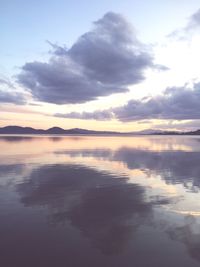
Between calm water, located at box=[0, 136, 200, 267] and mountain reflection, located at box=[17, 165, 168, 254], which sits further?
mountain reflection, located at box=[17, 165, 168, 254]

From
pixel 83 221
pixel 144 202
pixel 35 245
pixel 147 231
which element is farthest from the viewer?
pixel 144 202

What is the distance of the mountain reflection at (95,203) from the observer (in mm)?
10894

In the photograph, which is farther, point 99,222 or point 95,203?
point 95,203

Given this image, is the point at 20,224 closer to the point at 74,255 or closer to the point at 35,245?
the point at 35,245

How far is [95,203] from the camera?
49.5 feet

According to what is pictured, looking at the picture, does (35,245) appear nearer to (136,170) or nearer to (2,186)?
(2,186)

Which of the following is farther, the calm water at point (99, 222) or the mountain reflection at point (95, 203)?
the mountain reflection at point (95, 203)

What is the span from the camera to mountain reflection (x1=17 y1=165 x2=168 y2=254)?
1089 centimetres

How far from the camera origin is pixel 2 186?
1834cm

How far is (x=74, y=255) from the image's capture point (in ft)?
29.2

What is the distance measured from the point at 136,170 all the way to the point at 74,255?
18370mm

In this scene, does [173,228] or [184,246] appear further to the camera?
[173,228]

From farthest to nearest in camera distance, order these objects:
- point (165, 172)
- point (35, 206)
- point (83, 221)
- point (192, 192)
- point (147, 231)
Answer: point (165, 172) < point (192, 192) < point (35, 206) < point (83, 221) < point (147, 231)

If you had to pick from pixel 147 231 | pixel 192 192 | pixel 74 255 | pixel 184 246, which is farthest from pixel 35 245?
pixel 192 192
